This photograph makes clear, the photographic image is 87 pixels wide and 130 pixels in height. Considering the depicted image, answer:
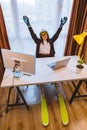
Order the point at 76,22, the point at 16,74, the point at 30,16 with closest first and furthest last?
the point at 16,74, the point at 30,16, the point at 76,22

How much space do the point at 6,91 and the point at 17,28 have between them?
4.00 feet

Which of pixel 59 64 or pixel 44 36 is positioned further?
pixel 44 36

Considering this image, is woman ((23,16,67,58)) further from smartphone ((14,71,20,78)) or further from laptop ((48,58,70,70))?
smartphone ((14,71,20,78))

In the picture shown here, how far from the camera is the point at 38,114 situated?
1.97m

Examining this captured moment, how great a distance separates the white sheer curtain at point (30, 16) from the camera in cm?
221

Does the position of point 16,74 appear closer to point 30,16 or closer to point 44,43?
point 44,43

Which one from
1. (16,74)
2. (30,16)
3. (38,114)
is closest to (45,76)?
(16,74)

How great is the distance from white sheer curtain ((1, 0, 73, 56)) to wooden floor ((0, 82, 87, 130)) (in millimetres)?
1032

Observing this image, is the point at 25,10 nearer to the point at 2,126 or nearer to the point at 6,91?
the point at 6,91

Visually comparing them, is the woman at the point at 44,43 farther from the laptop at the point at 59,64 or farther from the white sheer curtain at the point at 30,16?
the laptop at the point at 59,64

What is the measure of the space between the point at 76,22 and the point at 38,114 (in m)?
1.81

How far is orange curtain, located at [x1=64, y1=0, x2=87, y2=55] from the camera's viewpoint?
2.30 metres

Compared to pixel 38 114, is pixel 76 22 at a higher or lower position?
higher

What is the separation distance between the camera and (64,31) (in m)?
2.60
